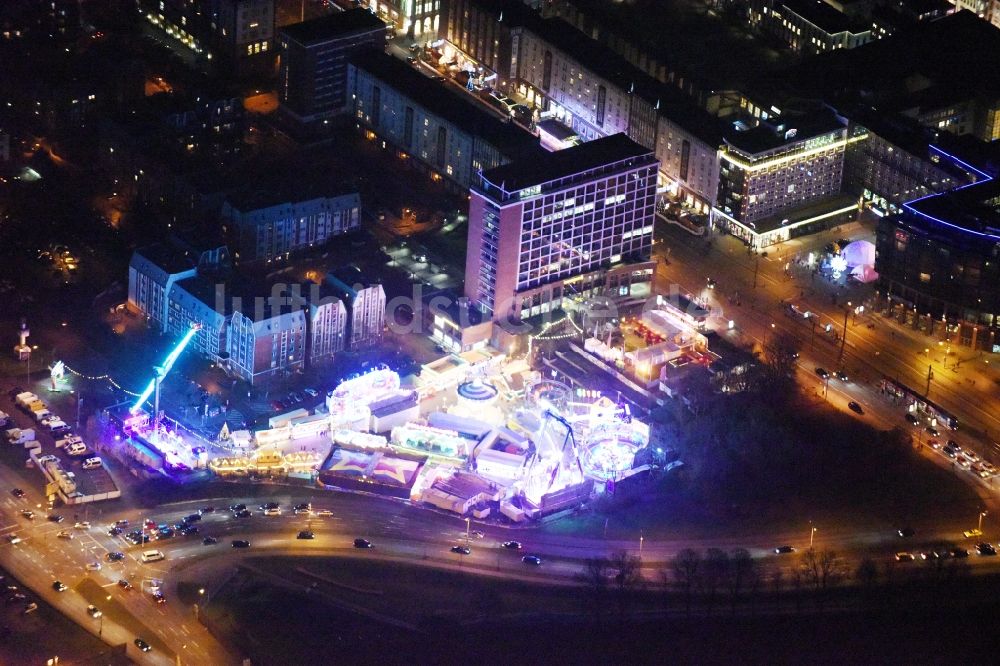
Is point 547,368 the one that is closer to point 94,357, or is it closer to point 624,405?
point 624,405

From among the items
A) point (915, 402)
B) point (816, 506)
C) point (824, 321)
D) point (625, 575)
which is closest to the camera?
point (625, 575)

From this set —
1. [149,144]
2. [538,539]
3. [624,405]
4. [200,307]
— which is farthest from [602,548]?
[149,144]

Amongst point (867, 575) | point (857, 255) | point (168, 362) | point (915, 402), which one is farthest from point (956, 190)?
point (168, 362)

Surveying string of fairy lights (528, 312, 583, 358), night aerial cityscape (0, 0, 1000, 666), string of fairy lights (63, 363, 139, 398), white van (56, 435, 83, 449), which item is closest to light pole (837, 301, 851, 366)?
night aerial cityscape (0, 0, 1000, 666)

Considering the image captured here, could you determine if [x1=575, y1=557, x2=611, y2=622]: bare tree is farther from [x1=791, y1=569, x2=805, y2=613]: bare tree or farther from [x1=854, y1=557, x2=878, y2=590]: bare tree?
[x1=854, y1=557, x2=878, y2=590]: bare tree

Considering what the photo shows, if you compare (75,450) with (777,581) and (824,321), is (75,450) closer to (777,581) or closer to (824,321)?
(777,581)

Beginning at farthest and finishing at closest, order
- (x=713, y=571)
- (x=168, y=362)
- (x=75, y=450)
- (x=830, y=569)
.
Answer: (x=168, y=362) → (x=75, y=450) → (x=830, y=569) → (x=713, y=571)

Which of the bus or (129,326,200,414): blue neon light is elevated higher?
the bus
